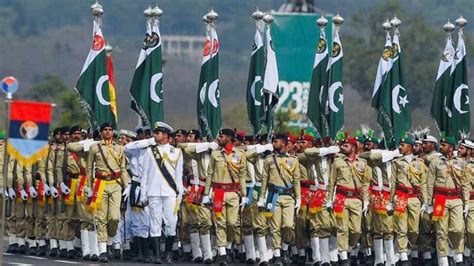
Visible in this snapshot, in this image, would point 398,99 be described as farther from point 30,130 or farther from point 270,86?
point 30,130

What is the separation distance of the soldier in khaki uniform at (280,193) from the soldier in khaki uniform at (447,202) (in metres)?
1.92

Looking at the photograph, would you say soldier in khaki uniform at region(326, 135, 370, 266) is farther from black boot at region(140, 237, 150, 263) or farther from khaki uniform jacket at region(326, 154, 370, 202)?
black boot at region(140, 237, 150, 263)

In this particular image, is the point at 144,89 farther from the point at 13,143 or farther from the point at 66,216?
the point at 13,143

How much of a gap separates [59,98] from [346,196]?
78.2ft

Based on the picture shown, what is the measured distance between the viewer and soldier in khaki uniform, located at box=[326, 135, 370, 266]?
1074 inches

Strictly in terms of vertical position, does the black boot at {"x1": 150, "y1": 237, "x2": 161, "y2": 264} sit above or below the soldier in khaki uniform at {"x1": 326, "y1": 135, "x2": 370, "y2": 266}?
below

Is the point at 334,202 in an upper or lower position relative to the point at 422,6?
lower

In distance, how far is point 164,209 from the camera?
27.8 metres

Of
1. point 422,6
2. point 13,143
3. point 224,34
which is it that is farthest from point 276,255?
point 422,6

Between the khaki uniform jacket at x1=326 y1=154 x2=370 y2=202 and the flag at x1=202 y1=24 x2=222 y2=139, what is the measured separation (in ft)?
7.48

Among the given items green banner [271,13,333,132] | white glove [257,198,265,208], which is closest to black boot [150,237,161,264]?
white glove [257,198,265,208]

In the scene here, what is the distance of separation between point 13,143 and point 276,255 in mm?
7408

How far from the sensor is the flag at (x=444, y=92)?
29.6 metres

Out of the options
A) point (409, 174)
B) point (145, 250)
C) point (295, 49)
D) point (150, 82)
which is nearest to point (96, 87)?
point (150, 82)
